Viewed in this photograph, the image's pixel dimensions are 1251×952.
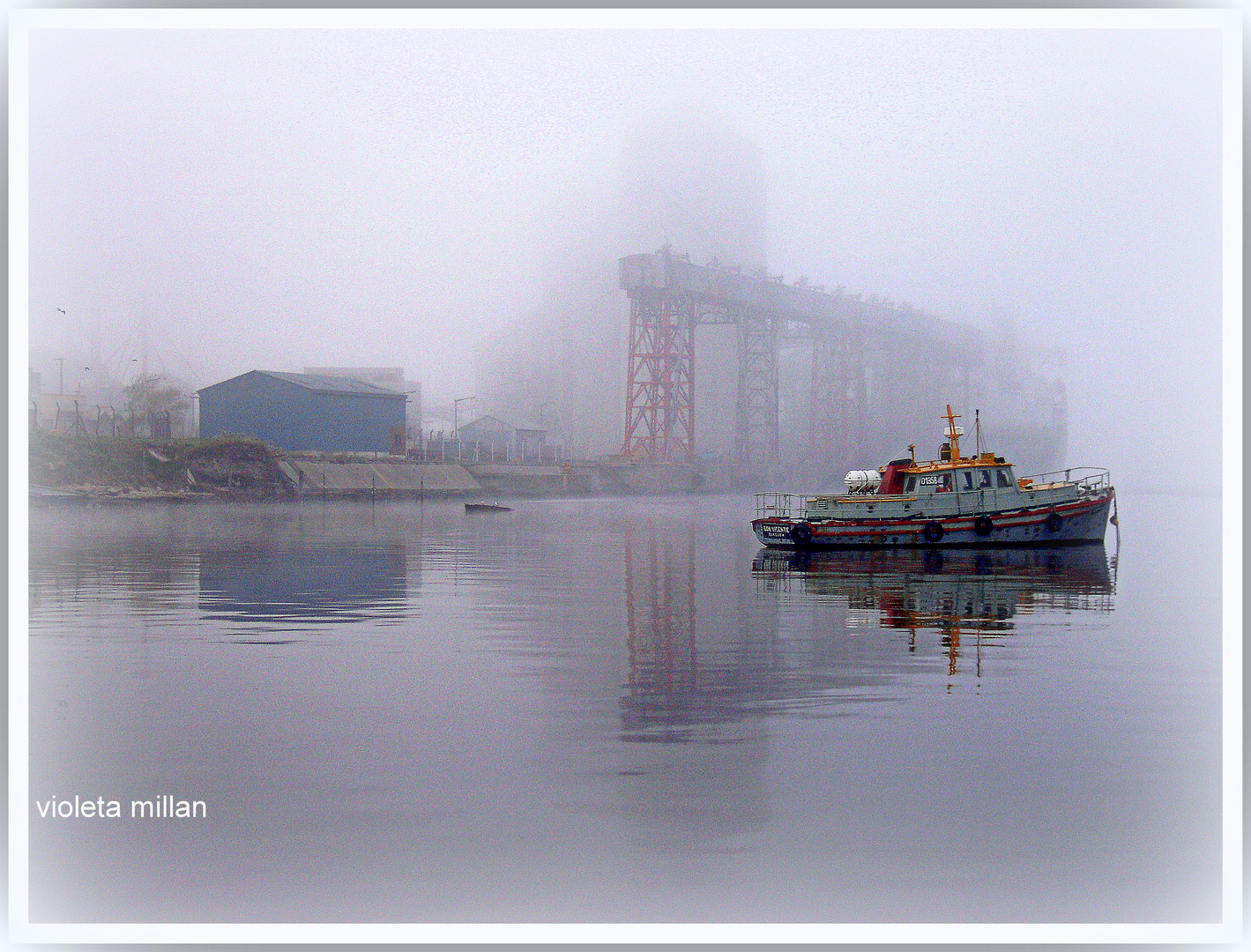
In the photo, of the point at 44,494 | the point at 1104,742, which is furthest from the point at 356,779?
the point at 44,494

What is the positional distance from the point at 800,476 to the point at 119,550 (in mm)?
105825

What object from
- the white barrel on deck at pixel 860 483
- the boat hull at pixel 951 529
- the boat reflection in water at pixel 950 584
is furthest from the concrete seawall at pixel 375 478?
the boat reflection in water at pixel 950 584

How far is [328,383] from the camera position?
99.5 m

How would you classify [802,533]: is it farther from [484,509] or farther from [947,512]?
[484,509]

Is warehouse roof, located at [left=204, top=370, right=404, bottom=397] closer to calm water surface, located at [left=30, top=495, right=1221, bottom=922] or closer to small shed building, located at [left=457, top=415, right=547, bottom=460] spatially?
small shed building, located at [left=457, top=415, right=547, bottom=460]

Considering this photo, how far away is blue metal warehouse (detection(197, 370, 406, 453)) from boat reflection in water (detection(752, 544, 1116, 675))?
68527 millimetres

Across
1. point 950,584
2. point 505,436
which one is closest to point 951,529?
point 950,584

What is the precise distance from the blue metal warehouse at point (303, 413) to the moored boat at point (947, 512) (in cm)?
6893

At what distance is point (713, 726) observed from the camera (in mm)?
10203

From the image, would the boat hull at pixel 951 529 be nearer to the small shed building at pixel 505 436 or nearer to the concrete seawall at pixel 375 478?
the concrete seawall at pixel 375 478

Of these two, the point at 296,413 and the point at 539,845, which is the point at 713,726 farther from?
the point at 296,413

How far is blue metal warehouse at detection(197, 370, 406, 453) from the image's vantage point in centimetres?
9519

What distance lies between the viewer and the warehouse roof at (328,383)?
318 feet

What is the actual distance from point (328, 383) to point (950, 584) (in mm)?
83769
